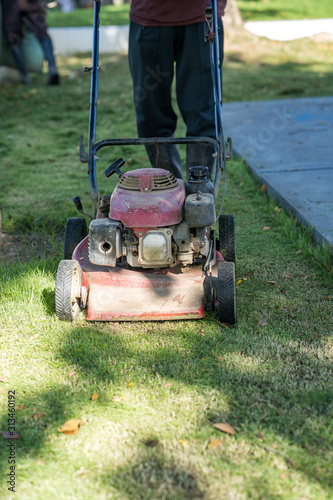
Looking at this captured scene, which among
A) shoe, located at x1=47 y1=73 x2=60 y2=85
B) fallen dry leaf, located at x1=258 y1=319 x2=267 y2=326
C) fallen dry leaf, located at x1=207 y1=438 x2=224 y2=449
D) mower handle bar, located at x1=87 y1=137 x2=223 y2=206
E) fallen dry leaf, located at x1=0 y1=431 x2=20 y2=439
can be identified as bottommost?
shoe, located at x1=47 y1=73 x2=60 y2=85

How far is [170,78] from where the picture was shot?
127 inches

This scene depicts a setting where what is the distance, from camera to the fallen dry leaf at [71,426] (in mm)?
1848

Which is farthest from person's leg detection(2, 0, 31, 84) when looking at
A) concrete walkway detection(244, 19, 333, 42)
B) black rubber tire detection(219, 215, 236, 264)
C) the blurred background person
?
black rubber tire detection(219, 215, 236, 264)

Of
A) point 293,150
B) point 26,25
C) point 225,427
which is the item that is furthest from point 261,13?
point 225,427

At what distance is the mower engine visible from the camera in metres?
2.35

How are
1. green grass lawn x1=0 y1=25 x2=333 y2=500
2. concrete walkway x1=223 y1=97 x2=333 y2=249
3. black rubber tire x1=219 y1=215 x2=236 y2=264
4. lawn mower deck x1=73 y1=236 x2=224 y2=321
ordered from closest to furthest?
1. green grass lawn x1=0 y1=25 x2=333 y2=500
2. lawn mower deck x1=73 y1=236 x2=224 y2=321
3. black rubber tire x1=219 y1=215 x2=236 y2=264
4. concrete walkway x1=223 y1=97 x2=333 y2=249

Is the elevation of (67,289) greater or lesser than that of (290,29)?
lesser

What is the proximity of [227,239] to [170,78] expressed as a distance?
3.17 feet

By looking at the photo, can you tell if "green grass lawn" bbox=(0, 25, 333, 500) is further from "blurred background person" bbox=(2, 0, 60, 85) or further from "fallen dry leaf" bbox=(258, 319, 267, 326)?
"blurred background person" bbox=(2, 0, 60, 85)

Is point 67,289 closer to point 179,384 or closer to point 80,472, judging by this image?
point 179,384

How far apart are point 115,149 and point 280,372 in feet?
11.3

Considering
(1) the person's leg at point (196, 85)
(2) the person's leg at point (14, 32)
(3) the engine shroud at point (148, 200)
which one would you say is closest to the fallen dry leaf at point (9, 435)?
(3) the engine shroud at point (148, 200)

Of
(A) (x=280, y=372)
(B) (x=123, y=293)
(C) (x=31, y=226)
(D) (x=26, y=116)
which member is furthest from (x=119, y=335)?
(D) (x=26, y=116)

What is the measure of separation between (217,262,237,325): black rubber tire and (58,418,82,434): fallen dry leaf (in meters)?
0.75
